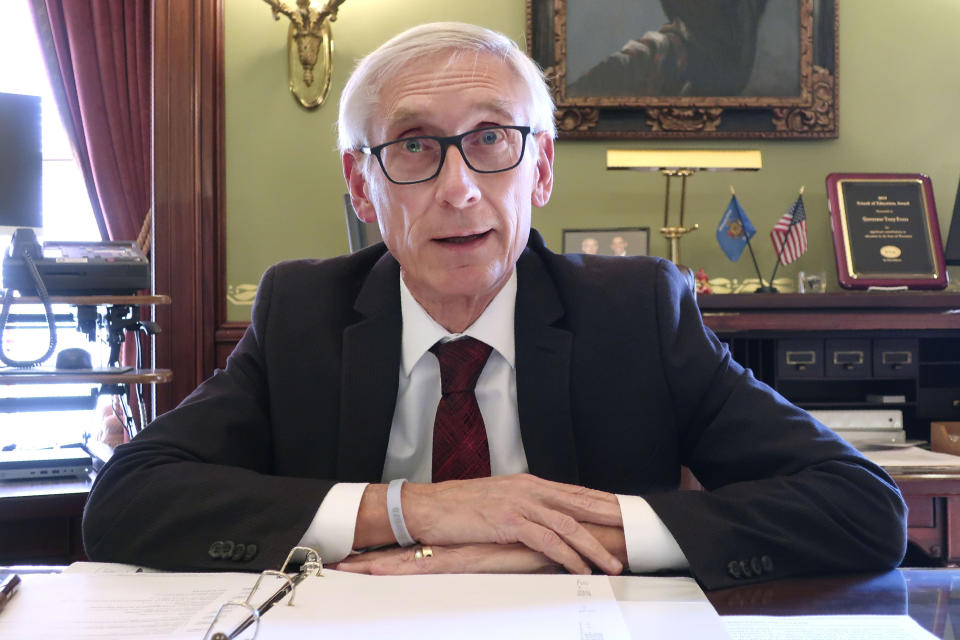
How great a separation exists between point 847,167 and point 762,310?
841mm

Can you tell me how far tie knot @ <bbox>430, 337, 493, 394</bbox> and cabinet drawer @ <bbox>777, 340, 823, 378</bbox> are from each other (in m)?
1.35

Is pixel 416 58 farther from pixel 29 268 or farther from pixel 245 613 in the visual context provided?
pixel 29 268

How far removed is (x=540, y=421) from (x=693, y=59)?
200cm

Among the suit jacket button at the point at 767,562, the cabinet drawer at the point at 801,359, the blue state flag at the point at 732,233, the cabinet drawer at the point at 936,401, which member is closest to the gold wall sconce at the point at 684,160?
the blue state flag at the point at 732,233

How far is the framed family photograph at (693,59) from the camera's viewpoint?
286 cm

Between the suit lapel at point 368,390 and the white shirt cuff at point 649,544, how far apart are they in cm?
48

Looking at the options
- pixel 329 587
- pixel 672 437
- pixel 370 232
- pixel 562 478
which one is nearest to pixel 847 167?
pixel 370 232

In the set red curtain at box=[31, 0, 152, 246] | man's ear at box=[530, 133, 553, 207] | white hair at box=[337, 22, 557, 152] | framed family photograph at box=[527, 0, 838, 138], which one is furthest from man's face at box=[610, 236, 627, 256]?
red curtain at box=[31, 0, 152, 246]

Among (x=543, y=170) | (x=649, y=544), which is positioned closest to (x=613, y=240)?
(x=543, y=170)

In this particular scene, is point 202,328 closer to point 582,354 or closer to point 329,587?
point 582,354

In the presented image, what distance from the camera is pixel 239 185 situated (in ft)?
9.73

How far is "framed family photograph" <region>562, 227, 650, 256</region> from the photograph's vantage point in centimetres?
288

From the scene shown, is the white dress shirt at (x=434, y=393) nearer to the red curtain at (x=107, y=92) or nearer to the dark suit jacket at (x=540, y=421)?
the dark suit jacket at (x=540, y=421)

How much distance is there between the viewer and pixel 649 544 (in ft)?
3.29
